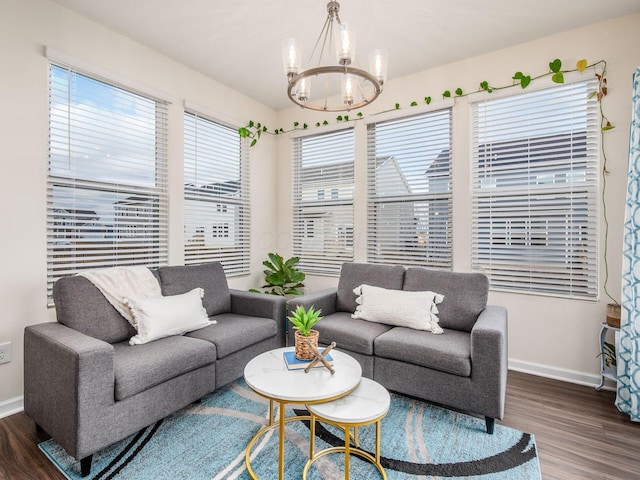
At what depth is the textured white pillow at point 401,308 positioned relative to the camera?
2486 mm

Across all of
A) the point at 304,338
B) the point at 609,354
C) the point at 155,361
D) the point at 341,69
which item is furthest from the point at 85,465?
the point at 609,354

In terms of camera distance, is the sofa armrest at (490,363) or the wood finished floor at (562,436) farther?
the sofa armrest at (490,363)

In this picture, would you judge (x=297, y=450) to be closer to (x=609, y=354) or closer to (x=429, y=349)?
(x=429, y=349)

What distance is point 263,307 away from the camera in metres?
2.88

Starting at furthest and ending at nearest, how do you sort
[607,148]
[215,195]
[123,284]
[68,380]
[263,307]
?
[215,195] → [263,307] → [607,148] → [123,284] → [68,380]

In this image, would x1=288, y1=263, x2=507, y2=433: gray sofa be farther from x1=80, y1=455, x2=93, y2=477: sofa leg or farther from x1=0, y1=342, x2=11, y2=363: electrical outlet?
x1=0, y1=342, x2=11, y2=363: electrical outlet

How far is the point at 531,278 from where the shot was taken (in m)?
2.85

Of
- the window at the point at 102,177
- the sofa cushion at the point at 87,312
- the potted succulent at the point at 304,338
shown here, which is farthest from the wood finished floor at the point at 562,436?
the potted succulent at the point at 304,338

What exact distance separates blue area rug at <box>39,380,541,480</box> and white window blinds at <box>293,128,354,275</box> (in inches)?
81.5

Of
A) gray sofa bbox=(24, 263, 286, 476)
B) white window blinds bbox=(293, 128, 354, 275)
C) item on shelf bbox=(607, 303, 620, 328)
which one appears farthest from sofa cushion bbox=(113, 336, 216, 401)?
item on shelf bbox=(607, 303, 620, 328)

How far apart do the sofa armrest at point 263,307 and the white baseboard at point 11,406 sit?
5.03 feet

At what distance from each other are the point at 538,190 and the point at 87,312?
3.53 m

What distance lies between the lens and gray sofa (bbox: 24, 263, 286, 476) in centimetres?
159

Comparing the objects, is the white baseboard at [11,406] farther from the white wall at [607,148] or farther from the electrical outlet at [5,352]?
the white wall at [607,148]
